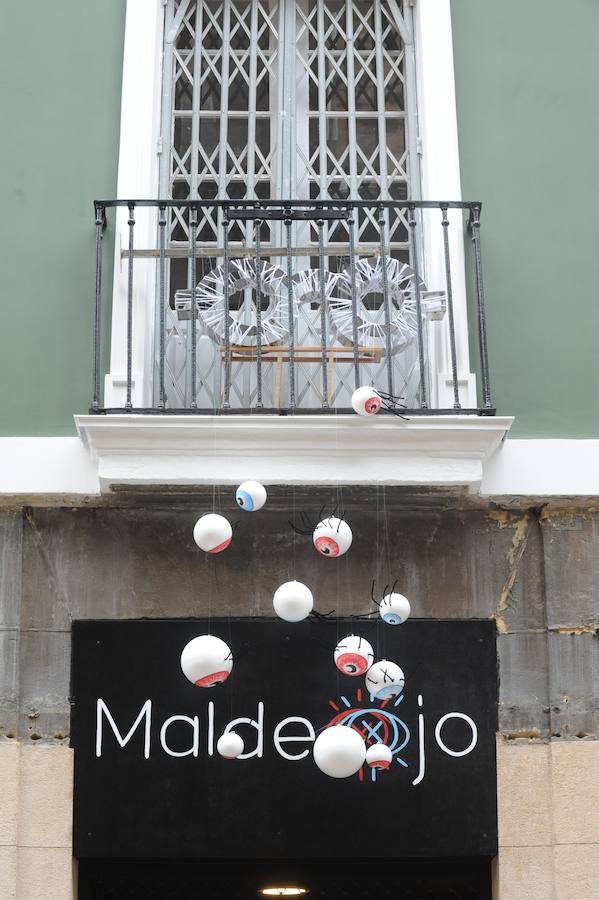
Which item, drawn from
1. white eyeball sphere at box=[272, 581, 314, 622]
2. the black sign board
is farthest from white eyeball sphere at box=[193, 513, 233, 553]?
the black sign board

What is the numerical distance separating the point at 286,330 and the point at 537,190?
159 centimetres

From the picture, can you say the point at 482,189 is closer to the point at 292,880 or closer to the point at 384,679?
the point at 384,679

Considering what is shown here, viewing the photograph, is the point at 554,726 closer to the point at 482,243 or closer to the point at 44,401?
the point at 482,243

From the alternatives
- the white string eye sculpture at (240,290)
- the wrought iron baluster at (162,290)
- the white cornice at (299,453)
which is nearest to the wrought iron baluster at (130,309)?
the wrought iron baluster at (162,290)

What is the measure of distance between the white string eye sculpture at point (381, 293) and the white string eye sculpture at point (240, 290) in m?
0.27

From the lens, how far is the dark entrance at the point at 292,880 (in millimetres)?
7285

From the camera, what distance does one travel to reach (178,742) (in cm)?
712

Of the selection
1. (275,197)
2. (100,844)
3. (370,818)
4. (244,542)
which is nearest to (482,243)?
(275,197)

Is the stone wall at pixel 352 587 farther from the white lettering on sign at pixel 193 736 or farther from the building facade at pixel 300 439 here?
the white lettering on sign at pixel 193 736

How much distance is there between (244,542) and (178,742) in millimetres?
1051

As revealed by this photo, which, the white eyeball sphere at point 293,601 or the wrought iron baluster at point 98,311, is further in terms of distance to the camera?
the wrought iron baluster at point 98,311

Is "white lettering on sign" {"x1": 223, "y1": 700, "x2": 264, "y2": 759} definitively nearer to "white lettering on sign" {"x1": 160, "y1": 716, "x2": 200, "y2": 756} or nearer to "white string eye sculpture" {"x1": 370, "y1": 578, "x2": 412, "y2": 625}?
"white lettering on sign" {"x1": 160, "y1": 716, "x2": 200, "y2": 756}

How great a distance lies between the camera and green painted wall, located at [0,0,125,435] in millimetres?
7449

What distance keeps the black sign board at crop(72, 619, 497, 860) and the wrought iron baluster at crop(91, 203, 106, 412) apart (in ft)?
3.85
